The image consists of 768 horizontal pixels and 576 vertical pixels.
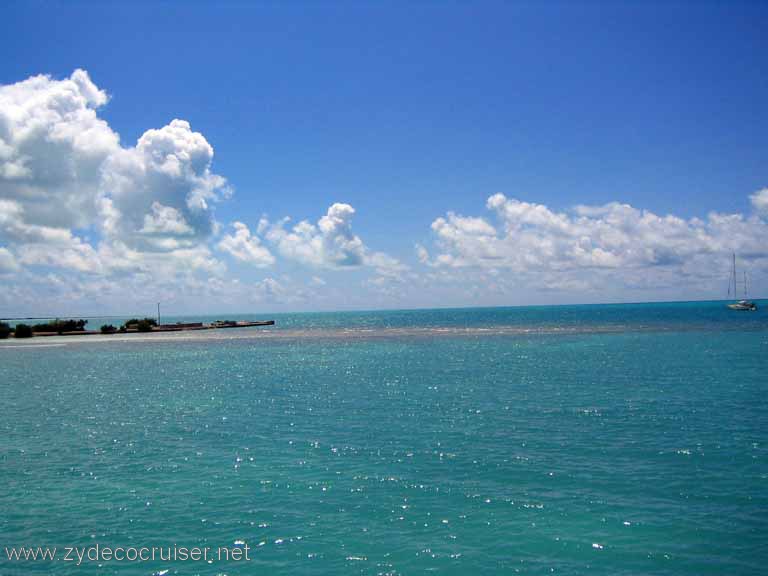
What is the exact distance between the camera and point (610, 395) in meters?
36.6

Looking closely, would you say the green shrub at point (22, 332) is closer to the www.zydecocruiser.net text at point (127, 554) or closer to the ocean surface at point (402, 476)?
the ocean surface at point (402, 476)

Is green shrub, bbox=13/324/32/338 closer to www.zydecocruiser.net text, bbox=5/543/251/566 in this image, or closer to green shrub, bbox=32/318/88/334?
green shrub, bbox=32/318/88/334

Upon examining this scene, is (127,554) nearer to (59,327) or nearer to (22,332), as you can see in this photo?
(22,332)

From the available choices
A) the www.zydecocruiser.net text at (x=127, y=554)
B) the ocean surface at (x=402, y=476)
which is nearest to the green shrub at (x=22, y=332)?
the ocean surface at (x=402, y=476)

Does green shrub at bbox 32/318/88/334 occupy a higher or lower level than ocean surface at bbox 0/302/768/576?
lower

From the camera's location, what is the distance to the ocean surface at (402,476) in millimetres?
14195

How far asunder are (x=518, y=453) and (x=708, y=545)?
29.3 ft

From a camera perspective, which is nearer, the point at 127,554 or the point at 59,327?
the point at 127,554

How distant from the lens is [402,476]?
20203 millimetres

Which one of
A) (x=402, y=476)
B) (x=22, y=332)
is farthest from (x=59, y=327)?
(x=402, y=476)

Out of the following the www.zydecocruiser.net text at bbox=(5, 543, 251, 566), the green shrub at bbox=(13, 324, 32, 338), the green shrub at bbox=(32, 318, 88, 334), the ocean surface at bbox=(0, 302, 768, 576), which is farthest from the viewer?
the green shrub at bbox=(32, 318, 88, 334)

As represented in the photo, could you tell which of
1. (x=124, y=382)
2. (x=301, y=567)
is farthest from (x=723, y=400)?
(x=124, y=382)

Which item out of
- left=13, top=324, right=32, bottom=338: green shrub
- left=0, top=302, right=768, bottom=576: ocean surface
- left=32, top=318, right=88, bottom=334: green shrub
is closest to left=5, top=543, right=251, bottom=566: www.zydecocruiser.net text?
left=0, top=302, right=768, bottom=576: ocean surface

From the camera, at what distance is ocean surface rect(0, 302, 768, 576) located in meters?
14.2
